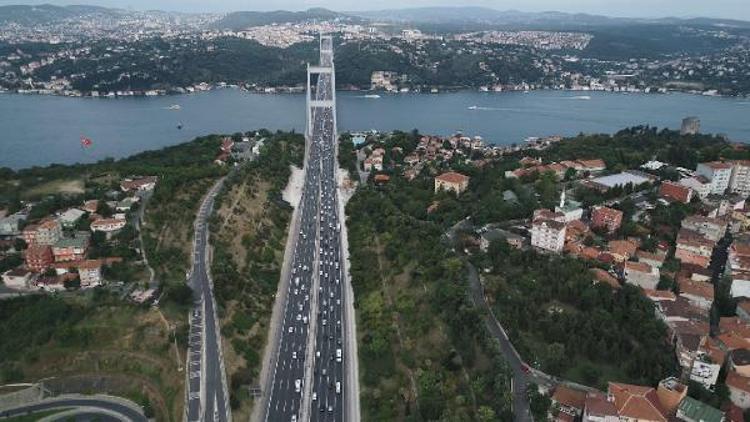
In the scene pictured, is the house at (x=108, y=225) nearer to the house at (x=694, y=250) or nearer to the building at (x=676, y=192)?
the house at (x=694, y=250)

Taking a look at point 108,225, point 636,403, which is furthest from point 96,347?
point 636,403

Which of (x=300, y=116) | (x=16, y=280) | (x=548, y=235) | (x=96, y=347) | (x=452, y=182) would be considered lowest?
(x=300, y=116)

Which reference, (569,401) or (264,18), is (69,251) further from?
(264,18)

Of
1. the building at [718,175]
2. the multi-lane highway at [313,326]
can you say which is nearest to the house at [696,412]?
the multi-lane highway at [313,326]

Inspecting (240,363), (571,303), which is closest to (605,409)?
(571,303)

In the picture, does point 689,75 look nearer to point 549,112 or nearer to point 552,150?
point 549,112

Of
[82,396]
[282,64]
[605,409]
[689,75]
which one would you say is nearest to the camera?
[605,409]
